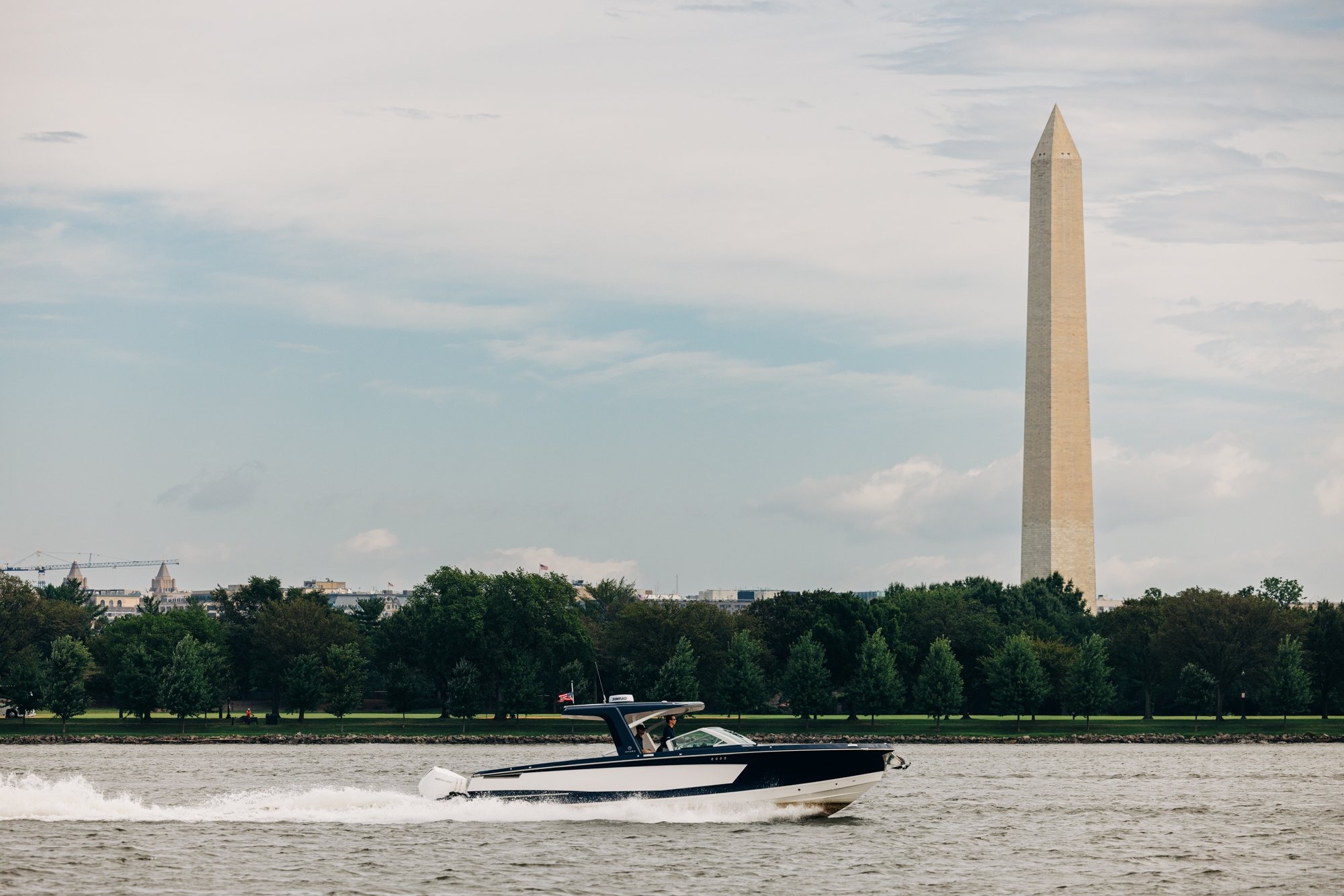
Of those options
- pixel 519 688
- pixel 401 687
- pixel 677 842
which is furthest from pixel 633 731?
pixel 401 687

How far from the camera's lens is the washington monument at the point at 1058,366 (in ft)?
463

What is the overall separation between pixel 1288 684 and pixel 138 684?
3710 inches

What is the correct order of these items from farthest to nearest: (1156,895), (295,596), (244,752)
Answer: (295,596) < (244,752) < (1156,895)

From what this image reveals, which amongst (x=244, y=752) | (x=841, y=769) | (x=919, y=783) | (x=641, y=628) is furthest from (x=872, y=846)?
(x=641, y=628)

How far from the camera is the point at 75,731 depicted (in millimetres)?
119875

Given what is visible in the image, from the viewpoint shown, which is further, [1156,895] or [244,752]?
[244,752]

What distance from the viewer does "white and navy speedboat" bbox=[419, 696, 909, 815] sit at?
46.0 meters

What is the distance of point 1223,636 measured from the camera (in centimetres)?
12838

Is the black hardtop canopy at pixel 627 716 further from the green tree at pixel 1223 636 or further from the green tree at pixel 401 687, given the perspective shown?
the green tree at pixel 1223 636

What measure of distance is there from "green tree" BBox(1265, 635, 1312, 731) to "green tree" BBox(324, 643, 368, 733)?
76.3 metres

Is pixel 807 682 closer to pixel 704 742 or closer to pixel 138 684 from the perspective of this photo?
pixel 138 684

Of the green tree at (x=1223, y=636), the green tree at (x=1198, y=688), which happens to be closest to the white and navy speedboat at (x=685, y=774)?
the green tree at (x=1198, y=688)

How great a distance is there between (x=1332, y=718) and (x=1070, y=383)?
3863cm

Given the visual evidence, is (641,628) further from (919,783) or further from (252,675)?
(919,783)
